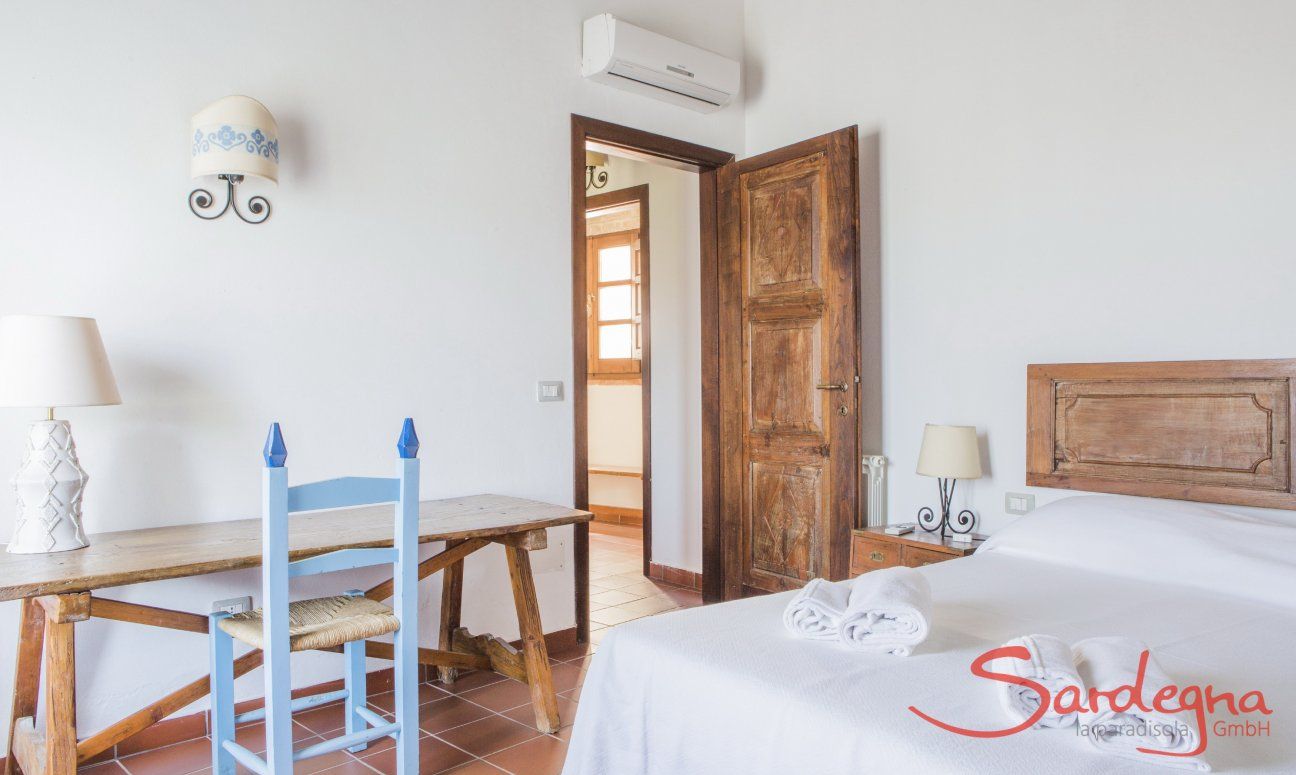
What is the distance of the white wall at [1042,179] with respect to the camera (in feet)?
8.91

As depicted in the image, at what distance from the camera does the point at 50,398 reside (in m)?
2.11

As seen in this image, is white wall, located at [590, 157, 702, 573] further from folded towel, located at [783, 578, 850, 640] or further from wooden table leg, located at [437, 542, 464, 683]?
folded towel, located at [783, 578, 850, 640]

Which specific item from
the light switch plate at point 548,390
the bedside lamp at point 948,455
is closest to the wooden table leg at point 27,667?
the light switch plate at point 548,390

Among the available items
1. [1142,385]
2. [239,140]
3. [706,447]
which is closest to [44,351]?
[239,140]

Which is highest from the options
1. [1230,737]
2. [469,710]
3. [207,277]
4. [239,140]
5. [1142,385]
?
[239,140]

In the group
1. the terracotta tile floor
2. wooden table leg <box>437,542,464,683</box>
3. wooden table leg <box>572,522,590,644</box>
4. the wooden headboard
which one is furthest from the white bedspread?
wooden table leg <box>572,522,590,644</box>

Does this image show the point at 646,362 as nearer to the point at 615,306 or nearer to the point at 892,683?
the point at 615,306

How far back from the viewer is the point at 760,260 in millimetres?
4059

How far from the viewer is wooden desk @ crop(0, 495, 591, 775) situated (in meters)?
1.94

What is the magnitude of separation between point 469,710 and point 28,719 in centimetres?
123

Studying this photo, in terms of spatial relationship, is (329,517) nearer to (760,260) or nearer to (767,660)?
(767,660)

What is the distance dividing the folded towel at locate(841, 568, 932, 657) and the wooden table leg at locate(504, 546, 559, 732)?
1321mm

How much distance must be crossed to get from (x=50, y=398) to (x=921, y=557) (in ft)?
9.19

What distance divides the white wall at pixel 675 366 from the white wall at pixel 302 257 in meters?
1.01
